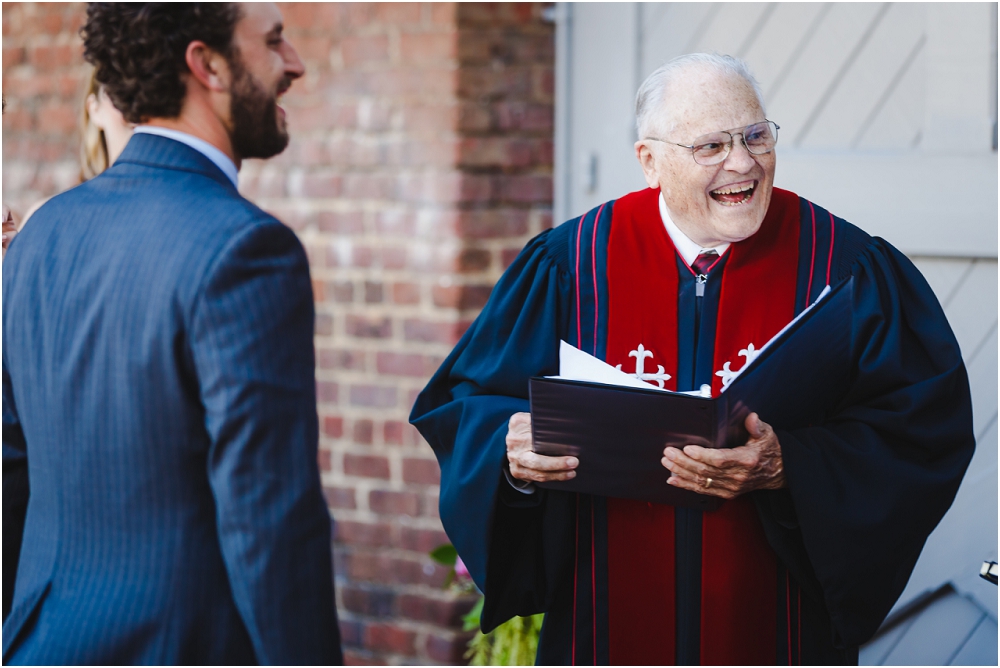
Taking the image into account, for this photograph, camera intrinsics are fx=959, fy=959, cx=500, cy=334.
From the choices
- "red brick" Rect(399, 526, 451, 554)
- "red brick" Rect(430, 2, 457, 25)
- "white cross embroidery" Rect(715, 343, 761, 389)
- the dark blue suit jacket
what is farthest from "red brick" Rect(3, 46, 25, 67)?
"white cross embroidery" Rect(715, 343, 761, 389)

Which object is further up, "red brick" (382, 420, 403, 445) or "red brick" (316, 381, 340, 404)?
"red brick" (316, 381, 340, 404)

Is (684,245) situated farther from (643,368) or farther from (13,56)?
(13,56)

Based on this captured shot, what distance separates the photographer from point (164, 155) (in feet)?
5.12

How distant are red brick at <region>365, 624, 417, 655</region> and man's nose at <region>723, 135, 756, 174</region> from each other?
2176 mm

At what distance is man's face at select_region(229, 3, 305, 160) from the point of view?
5.28 feet

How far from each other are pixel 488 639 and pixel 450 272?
1210 millimetres

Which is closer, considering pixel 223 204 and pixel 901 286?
pixel 223 204

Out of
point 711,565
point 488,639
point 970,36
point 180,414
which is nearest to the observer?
point 180,414

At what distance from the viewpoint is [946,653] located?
9.74 feet

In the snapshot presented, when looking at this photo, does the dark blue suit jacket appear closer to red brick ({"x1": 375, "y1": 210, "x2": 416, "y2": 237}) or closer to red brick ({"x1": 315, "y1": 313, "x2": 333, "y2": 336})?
red brick ({"x1": 375, "y1": 210, "x2": 416, "y2": 237})

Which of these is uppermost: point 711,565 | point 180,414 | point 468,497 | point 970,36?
point 970,36

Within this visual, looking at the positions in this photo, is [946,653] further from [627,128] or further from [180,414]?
[180,414]

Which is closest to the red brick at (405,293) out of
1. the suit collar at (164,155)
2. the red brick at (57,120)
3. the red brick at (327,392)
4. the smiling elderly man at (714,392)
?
the red brick at (327,392)

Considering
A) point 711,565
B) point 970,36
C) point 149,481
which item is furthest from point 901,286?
point 149,481
